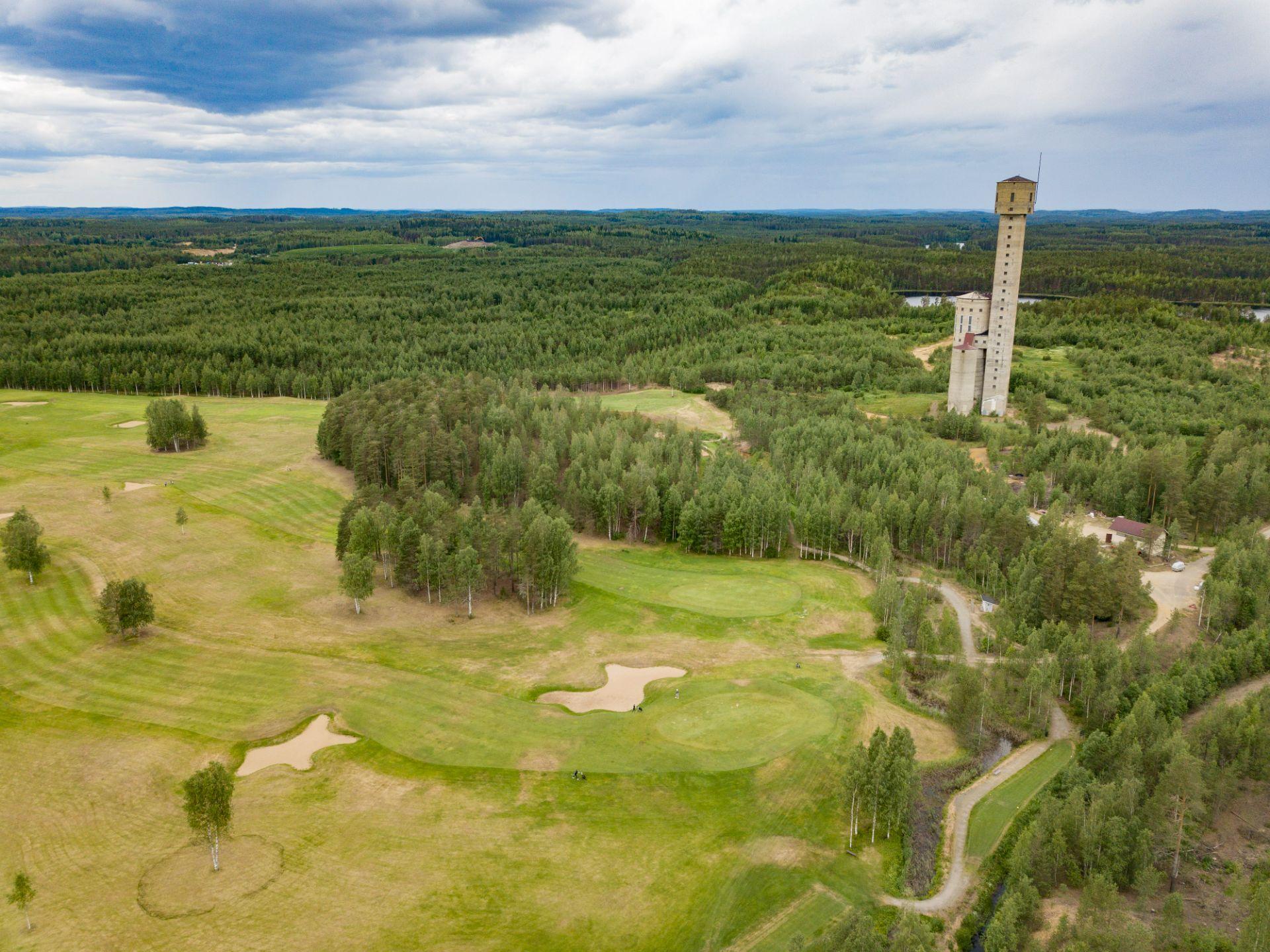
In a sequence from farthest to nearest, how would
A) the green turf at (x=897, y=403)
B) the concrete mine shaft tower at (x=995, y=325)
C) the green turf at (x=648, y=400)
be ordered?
A: the green turf at (x=648, y=400)
the green turf at (x=897, y=403)
the concrete mine shaft tower at (x=995, y=325)

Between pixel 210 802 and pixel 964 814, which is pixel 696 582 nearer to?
pixel 964 814

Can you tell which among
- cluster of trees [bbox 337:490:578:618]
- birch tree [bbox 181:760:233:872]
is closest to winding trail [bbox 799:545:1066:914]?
cluster of trees [bbox 337:490:578:618]

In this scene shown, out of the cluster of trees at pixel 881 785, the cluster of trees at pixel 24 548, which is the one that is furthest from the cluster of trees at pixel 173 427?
the cluster of trees at pixel 881 785

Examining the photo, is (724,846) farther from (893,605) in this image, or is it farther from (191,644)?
(191,644)

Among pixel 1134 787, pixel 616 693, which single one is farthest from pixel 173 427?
pixel 1134 787

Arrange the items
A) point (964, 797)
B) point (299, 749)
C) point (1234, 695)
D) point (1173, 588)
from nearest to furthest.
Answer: point (964, 797) → point (299, 749) → point (1234, 695) → point (1173, 588)

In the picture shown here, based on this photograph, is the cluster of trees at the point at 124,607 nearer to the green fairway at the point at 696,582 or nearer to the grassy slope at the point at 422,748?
the grassy slope at the point at 422,748

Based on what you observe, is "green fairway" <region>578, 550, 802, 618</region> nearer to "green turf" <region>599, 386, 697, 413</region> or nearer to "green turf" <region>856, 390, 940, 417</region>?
"green turf" <region>599, 386, 697, 413</region>

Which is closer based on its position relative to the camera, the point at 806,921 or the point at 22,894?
the point at 22,894
